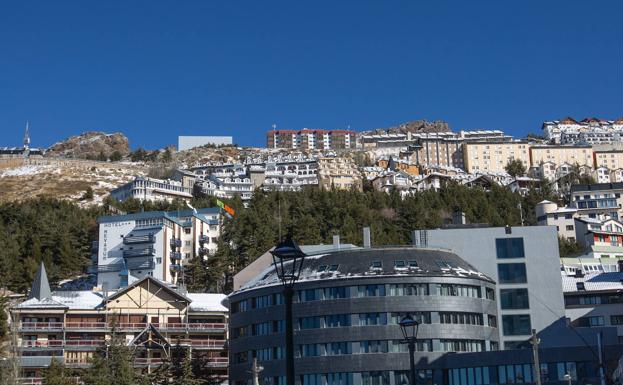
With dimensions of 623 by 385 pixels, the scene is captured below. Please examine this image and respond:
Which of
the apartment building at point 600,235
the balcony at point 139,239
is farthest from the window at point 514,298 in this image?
the balcony at point 139,239

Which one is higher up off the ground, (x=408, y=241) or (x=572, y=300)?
(x=408, y=241)

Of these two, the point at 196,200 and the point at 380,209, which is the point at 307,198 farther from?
the point at 196,200

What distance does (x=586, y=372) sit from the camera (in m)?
73.2

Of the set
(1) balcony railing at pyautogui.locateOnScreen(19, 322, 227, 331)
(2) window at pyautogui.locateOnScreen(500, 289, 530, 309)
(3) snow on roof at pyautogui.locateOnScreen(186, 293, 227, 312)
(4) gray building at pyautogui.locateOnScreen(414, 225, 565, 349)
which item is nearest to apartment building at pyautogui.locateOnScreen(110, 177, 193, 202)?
(3) snow on roof at pyautogui.locateOnScreen(186, 293, 227, 312)

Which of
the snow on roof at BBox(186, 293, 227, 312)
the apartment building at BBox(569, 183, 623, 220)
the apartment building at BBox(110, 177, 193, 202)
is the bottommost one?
the snow on roof at BBox(186, 293, 227, 312)

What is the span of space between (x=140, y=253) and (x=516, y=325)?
211 ft

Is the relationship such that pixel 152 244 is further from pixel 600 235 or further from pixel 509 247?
pixel 600 235

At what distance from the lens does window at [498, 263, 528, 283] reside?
85625 mm

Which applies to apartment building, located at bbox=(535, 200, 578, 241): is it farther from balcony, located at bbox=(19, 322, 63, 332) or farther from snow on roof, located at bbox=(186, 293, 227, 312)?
balcony, located at bbox=(19, 322, 63, 332)

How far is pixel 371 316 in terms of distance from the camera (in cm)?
7819

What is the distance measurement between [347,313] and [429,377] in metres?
8.61

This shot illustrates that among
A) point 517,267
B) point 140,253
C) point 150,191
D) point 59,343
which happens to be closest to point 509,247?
point 517,267

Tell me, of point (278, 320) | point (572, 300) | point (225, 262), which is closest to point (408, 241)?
point (225, 262)

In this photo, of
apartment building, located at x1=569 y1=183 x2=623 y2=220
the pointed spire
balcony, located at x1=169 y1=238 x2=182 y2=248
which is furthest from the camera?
apartment building, located at x1=569 y1=183 x2=623 y2=220
